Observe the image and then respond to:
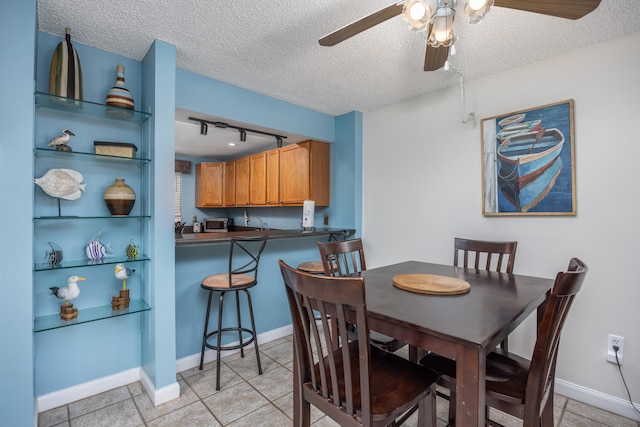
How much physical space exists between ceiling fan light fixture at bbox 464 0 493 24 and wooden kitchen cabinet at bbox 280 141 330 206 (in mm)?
2354

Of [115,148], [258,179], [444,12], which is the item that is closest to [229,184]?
[258,179]

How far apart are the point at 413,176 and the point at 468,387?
226 cm

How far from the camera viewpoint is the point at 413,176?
2982 mm

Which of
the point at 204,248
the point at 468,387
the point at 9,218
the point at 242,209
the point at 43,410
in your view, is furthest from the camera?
the point at 242,209

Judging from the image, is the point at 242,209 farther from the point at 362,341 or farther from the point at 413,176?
the point at 362,341

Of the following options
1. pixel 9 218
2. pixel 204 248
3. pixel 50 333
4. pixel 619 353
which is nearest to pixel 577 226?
pixel 619 353

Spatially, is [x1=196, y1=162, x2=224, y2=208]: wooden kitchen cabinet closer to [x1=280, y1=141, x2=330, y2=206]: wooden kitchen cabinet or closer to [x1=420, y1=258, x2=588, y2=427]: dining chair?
[x1=280, y1=141, x2=330, y2=206]: wooden kitchen cabinet

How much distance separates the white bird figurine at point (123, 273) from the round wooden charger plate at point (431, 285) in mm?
1777

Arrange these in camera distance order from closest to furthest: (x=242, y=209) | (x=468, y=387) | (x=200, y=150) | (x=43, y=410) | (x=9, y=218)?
1. (x=468, y=387)
2. (x=9, y=218)
3. (x=43, y=410)
4. (x=200, y=150)
5. (x=242, y=209)

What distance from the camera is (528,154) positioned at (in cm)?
226

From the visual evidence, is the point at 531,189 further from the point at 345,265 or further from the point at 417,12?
the point at 417,12

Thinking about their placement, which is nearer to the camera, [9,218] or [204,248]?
[9,218]

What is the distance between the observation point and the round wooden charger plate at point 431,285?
148 cm

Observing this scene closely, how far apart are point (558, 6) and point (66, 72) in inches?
102
